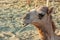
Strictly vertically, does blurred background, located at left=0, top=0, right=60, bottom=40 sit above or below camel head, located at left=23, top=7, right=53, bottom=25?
below

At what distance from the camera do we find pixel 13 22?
487 centimetres

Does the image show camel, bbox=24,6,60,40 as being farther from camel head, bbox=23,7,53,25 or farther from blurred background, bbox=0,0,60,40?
blurred background, bbox=0,0,60,40

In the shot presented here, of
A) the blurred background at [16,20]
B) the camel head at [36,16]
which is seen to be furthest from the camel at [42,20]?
the blurred background at [16,20]

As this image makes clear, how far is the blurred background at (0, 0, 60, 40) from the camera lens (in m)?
4.20

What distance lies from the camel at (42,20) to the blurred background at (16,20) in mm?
1115

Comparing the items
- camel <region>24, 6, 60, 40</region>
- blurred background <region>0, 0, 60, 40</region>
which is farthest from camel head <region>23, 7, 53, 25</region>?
blurred background <region>0, 0, 60, 40</region>

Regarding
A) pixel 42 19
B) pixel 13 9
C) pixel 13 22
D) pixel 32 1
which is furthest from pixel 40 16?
pixel 32 1

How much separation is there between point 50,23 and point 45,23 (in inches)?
3.5

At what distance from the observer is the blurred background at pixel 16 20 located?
420 centimetres

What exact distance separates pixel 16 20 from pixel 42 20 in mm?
2208

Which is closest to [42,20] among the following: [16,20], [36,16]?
[36,16]

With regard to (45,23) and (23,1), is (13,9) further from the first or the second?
(45,23)

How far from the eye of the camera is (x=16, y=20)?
4.95 metres

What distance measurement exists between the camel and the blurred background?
1.11m
